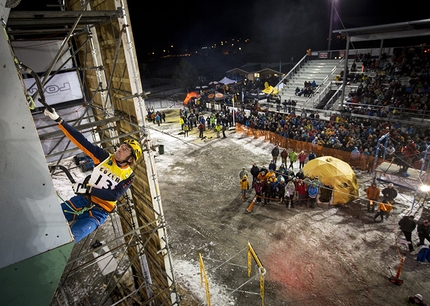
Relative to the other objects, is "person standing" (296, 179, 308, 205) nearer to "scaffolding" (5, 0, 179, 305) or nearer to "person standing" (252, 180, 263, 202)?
"person standing" (252, 180, 263, 202)

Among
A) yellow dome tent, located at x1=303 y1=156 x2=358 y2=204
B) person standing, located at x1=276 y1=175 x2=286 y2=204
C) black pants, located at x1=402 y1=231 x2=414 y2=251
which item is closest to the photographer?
black pants, located at x1=402 y1=231 x2=414 y2=251

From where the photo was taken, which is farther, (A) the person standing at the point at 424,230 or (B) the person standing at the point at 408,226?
(B) the person standing at the point at 408,226

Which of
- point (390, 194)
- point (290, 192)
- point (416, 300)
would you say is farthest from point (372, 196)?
point (416, 300)

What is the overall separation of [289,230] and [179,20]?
311 feet

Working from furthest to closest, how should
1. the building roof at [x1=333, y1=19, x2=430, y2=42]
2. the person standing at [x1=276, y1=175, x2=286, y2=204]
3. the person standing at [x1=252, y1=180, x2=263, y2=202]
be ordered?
the building roof at [x1=333, y1=19, x2=430, y2=42], the person standing at [x1=252, y1=180, x2=263, y2=202], the person standing at [x1=276, y1=175, x2=286, y2=204]

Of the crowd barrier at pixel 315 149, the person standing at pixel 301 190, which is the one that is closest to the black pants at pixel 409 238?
the person standing at pixel 301 190

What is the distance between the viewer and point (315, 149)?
16312mm

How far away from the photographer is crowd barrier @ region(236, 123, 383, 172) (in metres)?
14.4

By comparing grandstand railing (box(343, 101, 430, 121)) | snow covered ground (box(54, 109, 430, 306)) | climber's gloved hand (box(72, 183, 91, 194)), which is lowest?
snow covered ground (box(54, 109, 430, 306))

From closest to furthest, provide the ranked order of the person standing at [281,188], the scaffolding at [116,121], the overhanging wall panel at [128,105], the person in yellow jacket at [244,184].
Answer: the scaffolding at [116,121] < the overhanging wall panel at [128,105] < the person standing at [281,188] < the person in yellow jacket at [244,184]

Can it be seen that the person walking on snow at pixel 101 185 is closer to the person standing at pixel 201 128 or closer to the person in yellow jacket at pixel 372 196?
the person in yellow jacket at pixel 372 196

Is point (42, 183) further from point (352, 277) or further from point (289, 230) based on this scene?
point (289, 230)

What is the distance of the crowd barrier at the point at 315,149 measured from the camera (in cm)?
1445

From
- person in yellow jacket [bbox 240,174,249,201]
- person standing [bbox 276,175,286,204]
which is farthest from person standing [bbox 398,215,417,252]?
person in yellow jacket [bbox 240,174,249,201]
